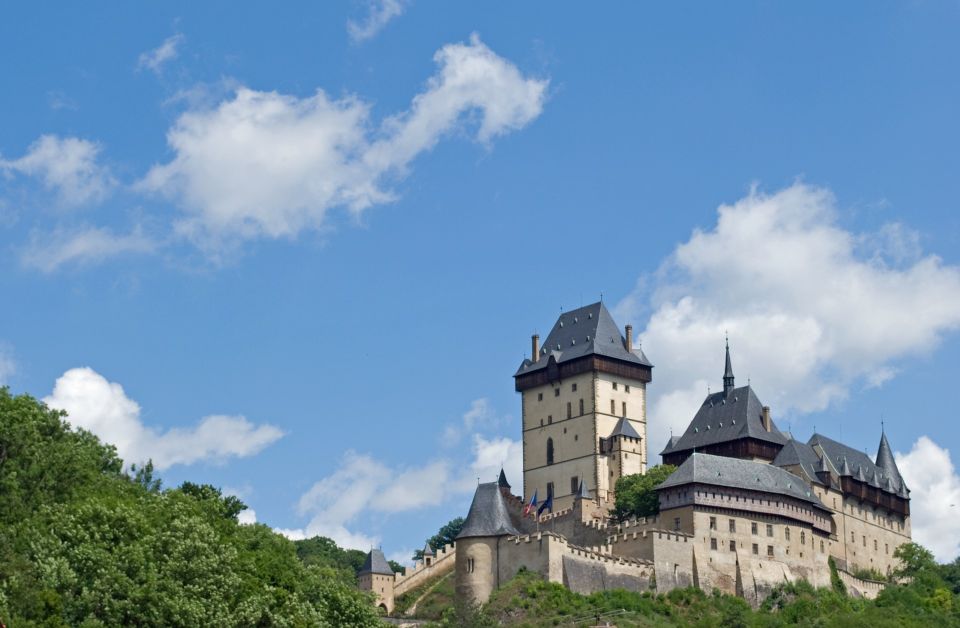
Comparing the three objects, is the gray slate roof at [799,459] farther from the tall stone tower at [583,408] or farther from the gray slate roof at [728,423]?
the tall stone tower at [583,408]

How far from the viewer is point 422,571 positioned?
91250 mm

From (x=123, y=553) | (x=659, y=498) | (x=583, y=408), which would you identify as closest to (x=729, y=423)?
(x=583, y=408)

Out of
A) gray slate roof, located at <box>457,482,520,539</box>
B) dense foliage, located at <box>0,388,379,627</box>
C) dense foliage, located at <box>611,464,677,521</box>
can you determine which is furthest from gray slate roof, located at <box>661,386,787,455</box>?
dense foliage, located at <box>0,388,379,627</box>

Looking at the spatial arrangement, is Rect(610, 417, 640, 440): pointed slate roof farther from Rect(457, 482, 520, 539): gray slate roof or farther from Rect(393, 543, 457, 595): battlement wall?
Rect(457, 482, 520, 539): gray slate roof

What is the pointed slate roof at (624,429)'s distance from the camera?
318ft

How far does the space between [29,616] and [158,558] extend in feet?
16.4

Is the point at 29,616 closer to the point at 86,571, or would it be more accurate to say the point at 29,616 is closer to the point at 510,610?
the point at 86,571

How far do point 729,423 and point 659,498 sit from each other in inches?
466

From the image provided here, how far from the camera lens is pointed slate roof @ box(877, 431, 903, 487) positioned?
10556 centimetres

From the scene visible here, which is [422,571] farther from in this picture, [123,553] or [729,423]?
[123,553]

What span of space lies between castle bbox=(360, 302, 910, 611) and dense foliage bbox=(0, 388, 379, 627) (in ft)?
78.6

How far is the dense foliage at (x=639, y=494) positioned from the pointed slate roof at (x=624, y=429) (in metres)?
4.77

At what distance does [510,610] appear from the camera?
77.5 m

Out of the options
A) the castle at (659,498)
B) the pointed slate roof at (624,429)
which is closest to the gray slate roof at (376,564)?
the castle at (659,498)
